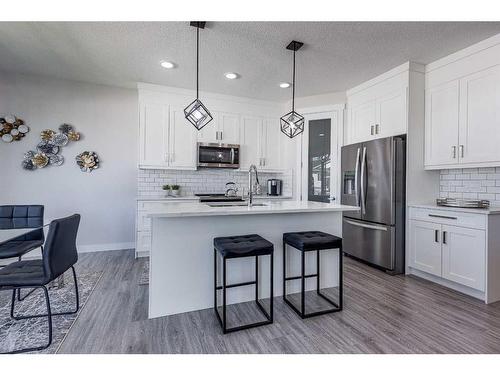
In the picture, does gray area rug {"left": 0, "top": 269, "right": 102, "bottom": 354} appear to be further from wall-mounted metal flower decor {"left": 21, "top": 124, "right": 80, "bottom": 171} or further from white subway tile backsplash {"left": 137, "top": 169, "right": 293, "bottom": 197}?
wall-mounted metal flower decor {"left": 21, "top": 124, "right": 80, "bottom": 171}

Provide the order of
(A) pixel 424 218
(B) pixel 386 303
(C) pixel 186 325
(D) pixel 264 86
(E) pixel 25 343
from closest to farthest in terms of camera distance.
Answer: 1. (E) pixel 25 343
2. (C) pixel 186 325
3. (B) pixel 386 303
4. (A) pixel 424 218
5. (D) pixel 264 86

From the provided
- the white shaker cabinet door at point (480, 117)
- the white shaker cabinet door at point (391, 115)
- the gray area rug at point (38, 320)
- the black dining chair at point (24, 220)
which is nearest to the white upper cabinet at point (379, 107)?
the white shaker cabinet door at point (391, 115)

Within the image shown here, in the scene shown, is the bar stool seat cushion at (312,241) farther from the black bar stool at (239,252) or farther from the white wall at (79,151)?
the white wall at (79,151)

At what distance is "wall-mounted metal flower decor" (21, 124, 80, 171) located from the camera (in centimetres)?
398

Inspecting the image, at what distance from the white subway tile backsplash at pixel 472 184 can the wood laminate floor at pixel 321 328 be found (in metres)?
1.21

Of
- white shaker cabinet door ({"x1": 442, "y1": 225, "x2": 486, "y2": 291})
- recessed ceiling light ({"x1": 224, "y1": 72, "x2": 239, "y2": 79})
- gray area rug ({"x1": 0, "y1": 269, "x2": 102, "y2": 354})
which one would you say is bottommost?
gray area rug ({"x1": 0, "y1": 269, "x2": 102, "y2": 354})

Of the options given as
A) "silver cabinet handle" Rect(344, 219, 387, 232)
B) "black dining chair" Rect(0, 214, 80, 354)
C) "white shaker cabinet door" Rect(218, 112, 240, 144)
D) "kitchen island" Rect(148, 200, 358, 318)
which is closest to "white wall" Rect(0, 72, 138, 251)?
"white shaker cabinet door" Rect(218, 112, 240, 144)

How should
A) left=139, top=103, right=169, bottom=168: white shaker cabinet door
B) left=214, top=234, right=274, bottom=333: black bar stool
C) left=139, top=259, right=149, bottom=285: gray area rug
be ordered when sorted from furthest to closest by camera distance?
left=139, top=103, right=169, bottom=168: white shaker cabinet door < left=139, top=259, right=149, bottom=285: gray area rug < left=214, top=234, right=274, bottom=333: black bar stool

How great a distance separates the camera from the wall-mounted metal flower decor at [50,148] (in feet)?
13.0

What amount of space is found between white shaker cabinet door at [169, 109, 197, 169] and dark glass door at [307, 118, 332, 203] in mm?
2017

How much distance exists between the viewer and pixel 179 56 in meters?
3.20

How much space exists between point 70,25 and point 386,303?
4.01m
